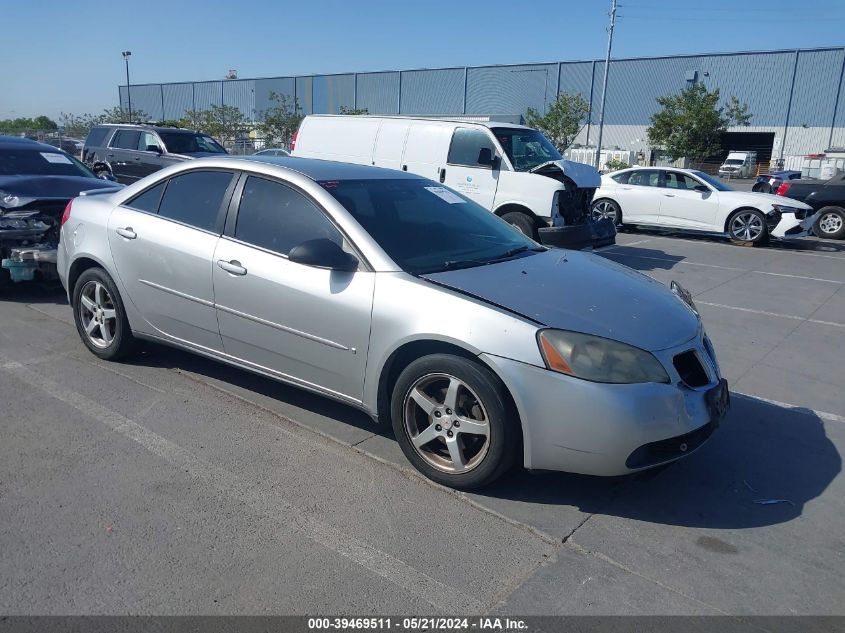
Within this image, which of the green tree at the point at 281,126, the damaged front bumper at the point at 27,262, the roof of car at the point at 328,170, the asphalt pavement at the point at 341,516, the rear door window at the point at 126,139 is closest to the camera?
the asphalt pavement at the point at 341,516

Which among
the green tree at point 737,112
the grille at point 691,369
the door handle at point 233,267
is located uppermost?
the green tree at point 737,112

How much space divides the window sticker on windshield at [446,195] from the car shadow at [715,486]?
1.99 metres

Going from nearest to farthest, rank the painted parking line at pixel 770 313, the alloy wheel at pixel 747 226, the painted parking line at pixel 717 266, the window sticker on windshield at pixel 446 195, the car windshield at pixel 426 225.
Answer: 1. the car windshield at pixel 426 225
2. the window sticker on windshield at pixel 446 195
3. the painted parking line at pixel 770 313
4. the painted parking line at pixel 717 266
5. the alloy wheel at pixel 747 226

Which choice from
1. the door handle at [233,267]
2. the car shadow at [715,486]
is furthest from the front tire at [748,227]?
the door handle at [233,267]

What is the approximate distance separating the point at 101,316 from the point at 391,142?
6.84 metres

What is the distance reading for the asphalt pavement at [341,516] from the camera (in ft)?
9.04

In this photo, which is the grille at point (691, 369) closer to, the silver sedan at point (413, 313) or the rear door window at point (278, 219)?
the silver sedan at point (413, 313)

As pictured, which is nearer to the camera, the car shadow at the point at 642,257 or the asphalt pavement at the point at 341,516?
the asphalt pavement at the point at 341,516

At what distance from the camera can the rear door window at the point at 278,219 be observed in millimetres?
4070

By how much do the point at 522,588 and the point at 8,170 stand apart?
7.75 m

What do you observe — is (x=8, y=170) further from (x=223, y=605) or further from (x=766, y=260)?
(x=766, y=260)

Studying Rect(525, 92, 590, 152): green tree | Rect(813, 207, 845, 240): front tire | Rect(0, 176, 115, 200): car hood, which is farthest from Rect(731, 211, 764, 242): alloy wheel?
Rect(525, 92, 590, 152): green tree

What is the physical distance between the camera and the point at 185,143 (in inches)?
653

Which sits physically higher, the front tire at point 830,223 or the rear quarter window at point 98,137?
the rear quarter window at point 98,137
